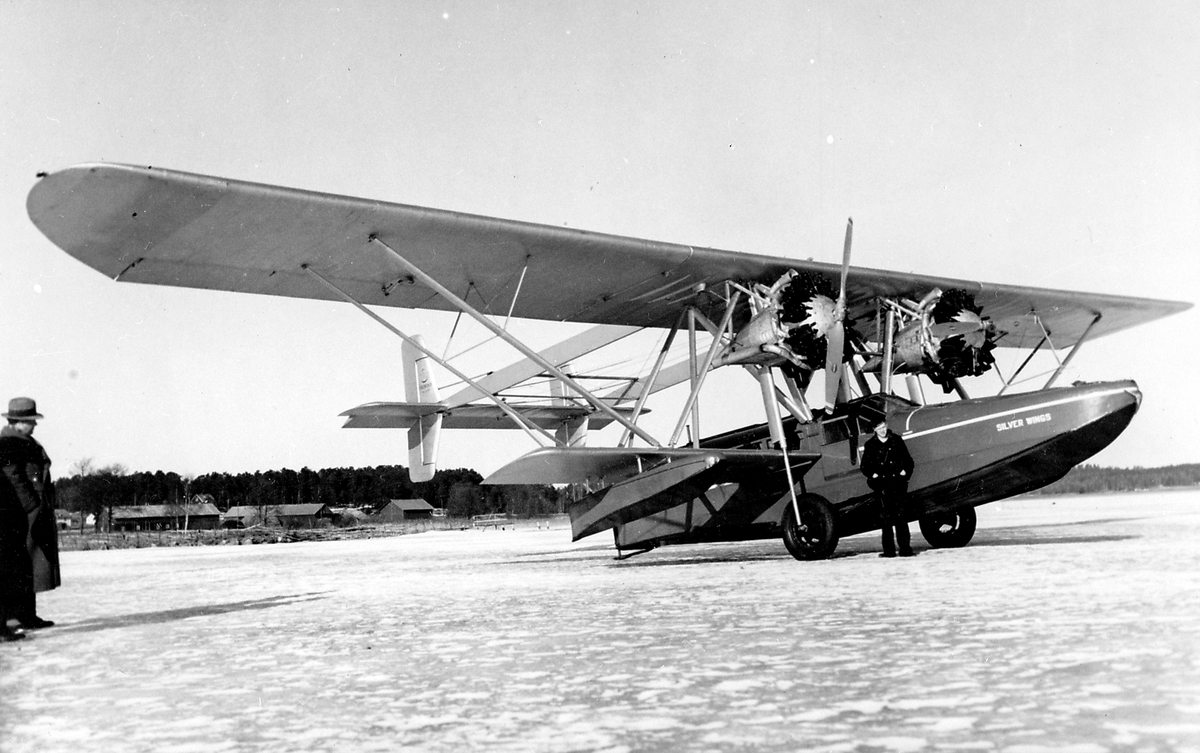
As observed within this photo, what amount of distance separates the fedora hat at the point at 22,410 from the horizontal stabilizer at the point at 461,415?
1069cm

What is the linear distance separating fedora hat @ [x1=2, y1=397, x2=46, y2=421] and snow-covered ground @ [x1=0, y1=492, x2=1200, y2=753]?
1.48 metres

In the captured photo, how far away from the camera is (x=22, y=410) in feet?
20.6

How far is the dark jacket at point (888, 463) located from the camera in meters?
10.1

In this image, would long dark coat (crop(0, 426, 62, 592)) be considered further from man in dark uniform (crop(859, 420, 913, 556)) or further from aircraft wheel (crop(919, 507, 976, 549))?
aircraft wheel (crop(919, 507, 976, 549))

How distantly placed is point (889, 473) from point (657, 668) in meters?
6.65

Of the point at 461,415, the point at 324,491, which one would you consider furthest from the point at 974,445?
the point at 324,491

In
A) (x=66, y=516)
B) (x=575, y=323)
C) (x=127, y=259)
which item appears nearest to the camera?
(x=127, y=259)

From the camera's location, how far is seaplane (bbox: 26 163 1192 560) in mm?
9461

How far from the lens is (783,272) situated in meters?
12.5

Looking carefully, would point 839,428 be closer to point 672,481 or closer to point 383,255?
point 672,481

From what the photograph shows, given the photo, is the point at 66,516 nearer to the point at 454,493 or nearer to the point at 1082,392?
the point at 454,493

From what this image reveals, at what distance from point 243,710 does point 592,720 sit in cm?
142

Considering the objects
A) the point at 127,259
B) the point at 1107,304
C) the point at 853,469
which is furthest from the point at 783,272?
the point at 127,259

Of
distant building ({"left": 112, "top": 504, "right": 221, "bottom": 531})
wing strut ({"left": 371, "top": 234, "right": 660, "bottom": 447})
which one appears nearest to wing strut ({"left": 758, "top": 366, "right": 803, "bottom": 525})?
wing strut ({"left": 371, "top": 234, "right": 660, "bottom": 447})
